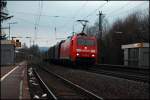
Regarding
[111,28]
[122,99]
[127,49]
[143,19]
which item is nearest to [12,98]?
[122,99]

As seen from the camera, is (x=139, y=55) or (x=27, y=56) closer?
(x=139, y=55)

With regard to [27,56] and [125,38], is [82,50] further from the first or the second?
[27,56]

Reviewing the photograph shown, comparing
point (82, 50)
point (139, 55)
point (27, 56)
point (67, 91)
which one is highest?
point (82, 50)

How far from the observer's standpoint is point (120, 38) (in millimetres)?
72562

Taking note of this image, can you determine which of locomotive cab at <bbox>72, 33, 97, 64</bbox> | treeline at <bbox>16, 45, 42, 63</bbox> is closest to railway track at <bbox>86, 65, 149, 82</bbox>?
locomotive cab at <bbox>72, 33, 97, 64</bbox>

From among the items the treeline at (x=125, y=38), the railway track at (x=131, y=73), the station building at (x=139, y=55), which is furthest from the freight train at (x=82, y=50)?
the treeline at (x=125, y=38)

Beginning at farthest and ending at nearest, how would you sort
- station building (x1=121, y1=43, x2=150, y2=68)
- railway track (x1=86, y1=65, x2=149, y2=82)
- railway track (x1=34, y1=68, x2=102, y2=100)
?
station building (x1=121, y1=43, x2=150, y2=68) → railway track (x1=86, y1=65, x2=149, y2=82) → railway track (x1=34, y1=68, x2=102, y2=100)

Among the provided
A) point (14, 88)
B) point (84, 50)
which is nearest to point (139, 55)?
point (84, 50)

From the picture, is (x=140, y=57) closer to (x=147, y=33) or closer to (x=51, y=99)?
(x=147, y=33)

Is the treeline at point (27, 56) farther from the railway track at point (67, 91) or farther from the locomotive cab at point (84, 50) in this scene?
the railway track at point (67, 91)

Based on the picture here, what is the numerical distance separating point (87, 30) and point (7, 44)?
4482 centimetres

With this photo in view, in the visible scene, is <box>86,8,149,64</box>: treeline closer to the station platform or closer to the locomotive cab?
the locomotive cab

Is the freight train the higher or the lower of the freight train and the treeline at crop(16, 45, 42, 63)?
the higher

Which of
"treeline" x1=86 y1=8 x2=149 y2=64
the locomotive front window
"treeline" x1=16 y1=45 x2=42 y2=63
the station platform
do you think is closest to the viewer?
the station platform
